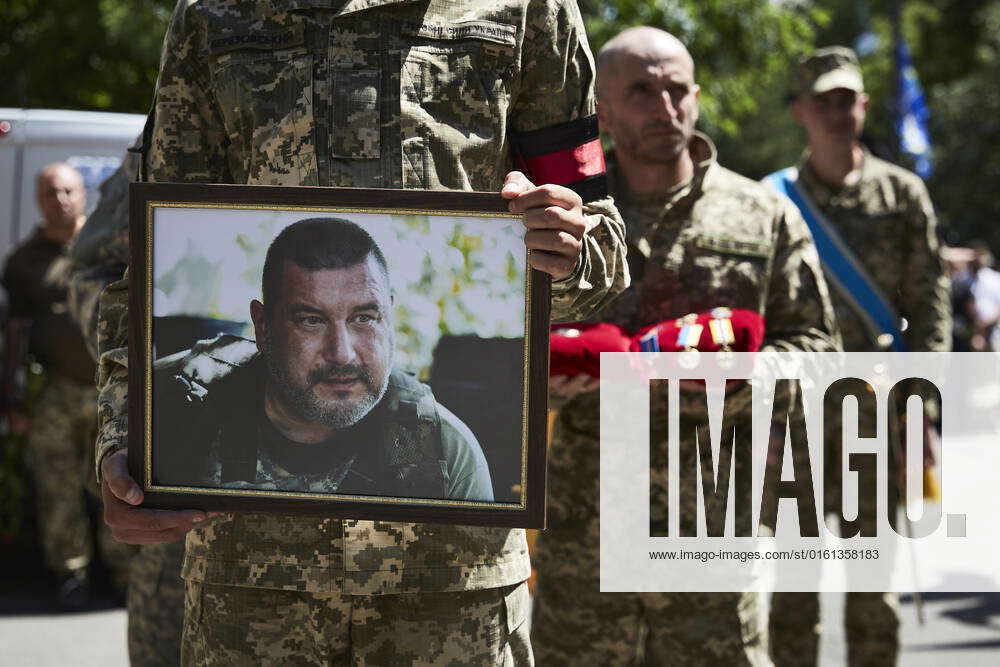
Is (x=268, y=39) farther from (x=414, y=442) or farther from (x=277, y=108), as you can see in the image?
(x=414, y=442)

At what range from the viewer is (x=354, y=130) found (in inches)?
83.0

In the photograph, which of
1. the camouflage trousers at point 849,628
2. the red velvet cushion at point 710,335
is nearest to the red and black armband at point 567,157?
the red velvet cushion at point 710,335

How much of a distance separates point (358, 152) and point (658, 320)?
162 centimetres

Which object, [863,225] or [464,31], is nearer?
[464,31]

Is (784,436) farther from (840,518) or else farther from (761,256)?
(840,518)

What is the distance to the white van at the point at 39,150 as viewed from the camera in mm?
7746

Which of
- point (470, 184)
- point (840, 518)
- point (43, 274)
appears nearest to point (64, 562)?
point (43, 274)

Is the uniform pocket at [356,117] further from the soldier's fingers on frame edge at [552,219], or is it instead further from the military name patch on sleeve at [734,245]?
the military name patch on sleeve at [734,245]

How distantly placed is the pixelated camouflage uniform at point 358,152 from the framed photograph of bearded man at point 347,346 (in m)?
0.15

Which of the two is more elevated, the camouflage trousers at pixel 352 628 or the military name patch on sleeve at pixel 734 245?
the military name patch on sleeve at pixel 734 245

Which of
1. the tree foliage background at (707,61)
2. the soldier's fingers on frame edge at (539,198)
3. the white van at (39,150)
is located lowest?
the soldier's fingers on frame edge at (539,198)

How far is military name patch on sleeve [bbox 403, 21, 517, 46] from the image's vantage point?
83.7 inches

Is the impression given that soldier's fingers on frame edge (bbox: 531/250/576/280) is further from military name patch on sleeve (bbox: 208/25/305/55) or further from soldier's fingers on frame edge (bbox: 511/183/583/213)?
military name patch on sleeve (bbox: 208/25/305/55)

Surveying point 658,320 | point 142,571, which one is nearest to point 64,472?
point 142,571
